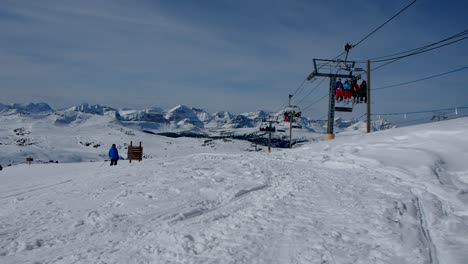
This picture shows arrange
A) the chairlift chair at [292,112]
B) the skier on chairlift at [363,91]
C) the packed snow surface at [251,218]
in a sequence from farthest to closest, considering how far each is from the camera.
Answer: the chairlift chair at [292,112]
the skier on chairlift at [363,91]
the packed snow surface at [251,218]

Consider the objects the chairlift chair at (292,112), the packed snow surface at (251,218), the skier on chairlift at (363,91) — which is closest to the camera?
the packed snow surface at (251,218)

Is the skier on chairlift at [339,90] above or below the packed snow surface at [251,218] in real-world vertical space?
above

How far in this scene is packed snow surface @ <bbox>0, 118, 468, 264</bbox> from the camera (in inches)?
225

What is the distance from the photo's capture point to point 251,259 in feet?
17.9

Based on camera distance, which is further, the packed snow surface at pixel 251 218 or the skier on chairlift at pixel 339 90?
the skier on chairlift at pixel 339 90

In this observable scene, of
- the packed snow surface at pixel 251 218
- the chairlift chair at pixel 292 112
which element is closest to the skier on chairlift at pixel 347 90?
the packed snow surface at pixel 251 218

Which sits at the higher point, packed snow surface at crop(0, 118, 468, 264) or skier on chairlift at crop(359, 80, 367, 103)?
skier on chairlift at crop(359, 80, 367, 103)

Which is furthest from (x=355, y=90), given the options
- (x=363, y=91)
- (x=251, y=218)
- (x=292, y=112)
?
(x=292, y=112)

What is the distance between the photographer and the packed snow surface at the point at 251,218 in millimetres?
5703

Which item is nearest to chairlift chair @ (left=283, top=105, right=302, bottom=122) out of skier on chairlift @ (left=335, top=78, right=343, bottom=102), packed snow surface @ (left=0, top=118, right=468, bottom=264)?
skier on chairlift @ (left=335, top=78, right=343, bottom=102)

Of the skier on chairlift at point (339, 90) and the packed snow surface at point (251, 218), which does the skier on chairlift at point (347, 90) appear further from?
the packed snow surface at point (251, 218)

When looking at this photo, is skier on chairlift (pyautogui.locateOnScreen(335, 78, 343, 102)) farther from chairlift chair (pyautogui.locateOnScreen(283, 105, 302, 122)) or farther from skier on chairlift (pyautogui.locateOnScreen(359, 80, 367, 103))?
chairlift chair (pyautogui.locateOnScreen(283, 105, 302, 122))

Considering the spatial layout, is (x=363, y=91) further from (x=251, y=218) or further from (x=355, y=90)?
(x=251, y=218)

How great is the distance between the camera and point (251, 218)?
25.1ft
